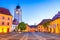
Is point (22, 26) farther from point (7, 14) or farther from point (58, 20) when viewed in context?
point (58, 20)

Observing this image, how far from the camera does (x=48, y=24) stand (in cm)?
10250

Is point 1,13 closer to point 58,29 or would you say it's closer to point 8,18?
point 8,18

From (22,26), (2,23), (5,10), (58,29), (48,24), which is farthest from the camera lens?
(22,26)

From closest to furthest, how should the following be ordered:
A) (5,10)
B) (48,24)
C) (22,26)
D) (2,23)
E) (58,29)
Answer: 1. (58,29)
2. (2,23)
3. (5,10)
4. (48,24)
5. (22,26)

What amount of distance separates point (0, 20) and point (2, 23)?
80.8 inches

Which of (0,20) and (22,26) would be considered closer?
(0,20)

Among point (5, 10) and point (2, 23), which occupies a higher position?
point (5, 10)

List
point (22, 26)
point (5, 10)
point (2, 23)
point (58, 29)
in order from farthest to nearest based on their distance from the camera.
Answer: point (22, 26) → point (5, 10) → point (2, 23) → point (58, 29)

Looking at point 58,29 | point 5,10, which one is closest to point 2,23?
point 5,10

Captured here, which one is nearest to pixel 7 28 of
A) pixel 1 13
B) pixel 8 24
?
pixel 8 24

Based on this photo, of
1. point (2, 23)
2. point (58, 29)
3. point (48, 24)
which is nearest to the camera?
point (58, 29)

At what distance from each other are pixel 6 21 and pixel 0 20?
14.3 feet

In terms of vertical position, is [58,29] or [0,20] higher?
[0,20]

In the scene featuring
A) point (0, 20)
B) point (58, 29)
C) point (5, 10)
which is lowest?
point (58, 29)
